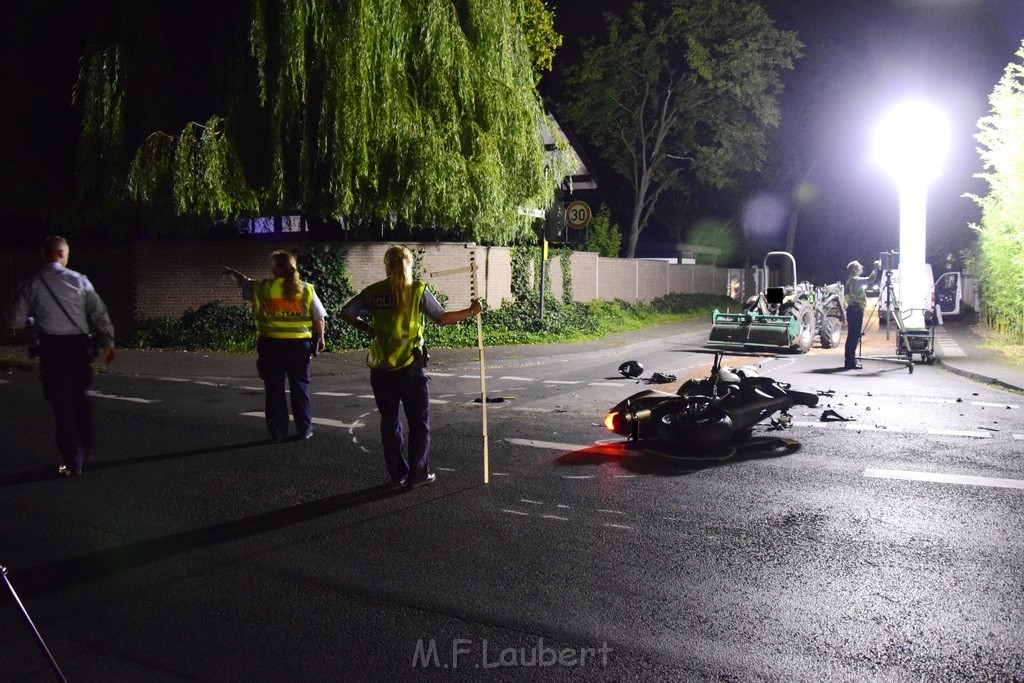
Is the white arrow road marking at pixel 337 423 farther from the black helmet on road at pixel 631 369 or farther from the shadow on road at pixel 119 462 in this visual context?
the black helmet on road at pixel 631 369

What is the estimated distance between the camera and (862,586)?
15.2 ft

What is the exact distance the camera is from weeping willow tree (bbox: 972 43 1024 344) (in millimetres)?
15984

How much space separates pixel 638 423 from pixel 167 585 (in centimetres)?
488

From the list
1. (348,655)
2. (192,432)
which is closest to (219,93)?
(192,432)

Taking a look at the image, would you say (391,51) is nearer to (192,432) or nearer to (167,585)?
(192,432)

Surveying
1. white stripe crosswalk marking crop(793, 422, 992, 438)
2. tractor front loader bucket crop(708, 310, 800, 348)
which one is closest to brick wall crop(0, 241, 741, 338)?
tractor front loader bucket crop(708, 310, 800, 348)

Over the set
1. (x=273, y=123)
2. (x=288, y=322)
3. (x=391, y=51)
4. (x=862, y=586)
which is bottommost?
(x=862, y=586)

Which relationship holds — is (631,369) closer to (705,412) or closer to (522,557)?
(705,412)

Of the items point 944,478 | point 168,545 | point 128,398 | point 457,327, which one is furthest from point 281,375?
point 457,327

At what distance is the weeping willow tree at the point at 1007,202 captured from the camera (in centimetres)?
1598

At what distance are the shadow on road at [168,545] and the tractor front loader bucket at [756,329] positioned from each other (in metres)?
12.7

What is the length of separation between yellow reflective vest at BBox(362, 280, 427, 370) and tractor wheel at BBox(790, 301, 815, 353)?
13.0 m

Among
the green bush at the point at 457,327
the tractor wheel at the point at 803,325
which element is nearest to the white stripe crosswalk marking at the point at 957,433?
the tractor wheel at the point at 803,325

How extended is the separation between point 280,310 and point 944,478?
612cm
